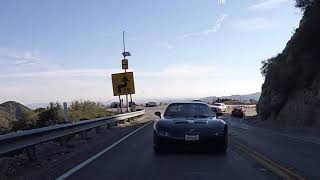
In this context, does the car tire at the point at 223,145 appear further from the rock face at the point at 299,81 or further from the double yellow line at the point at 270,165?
the rock face at the point at 299,81

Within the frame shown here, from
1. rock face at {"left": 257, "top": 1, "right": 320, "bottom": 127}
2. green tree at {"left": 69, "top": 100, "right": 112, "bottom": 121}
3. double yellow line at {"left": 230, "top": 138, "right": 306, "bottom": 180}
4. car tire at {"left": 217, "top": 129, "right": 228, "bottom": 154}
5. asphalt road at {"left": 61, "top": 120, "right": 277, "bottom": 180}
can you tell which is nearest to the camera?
double yellow line at {"left": 230, "top": 138, "right": 306, "bottom": 180}

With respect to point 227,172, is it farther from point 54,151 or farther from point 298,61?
point 298,61

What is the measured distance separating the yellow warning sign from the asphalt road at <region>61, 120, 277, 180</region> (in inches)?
1408

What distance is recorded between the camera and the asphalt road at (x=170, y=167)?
37.4 ft

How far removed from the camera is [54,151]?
17875mm

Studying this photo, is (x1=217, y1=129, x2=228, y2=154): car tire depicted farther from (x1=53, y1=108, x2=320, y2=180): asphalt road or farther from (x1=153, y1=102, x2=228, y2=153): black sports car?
(x1=53, y1=108, x2=320, y2=180): asphalt road

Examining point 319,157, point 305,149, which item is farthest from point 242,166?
point 305,149

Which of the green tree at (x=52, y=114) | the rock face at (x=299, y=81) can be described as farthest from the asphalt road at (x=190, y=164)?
the green tree at (x=52, y=114)

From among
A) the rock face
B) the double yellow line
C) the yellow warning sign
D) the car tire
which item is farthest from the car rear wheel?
the yellow warning sign

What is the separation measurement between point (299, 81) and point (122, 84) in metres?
17.2

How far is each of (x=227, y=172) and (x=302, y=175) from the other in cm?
147

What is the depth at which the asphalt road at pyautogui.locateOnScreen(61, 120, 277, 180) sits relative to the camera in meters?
11.4

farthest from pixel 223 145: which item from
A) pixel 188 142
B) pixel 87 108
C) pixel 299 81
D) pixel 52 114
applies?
pixel 87 108

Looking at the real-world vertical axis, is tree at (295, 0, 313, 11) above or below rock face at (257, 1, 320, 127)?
above
